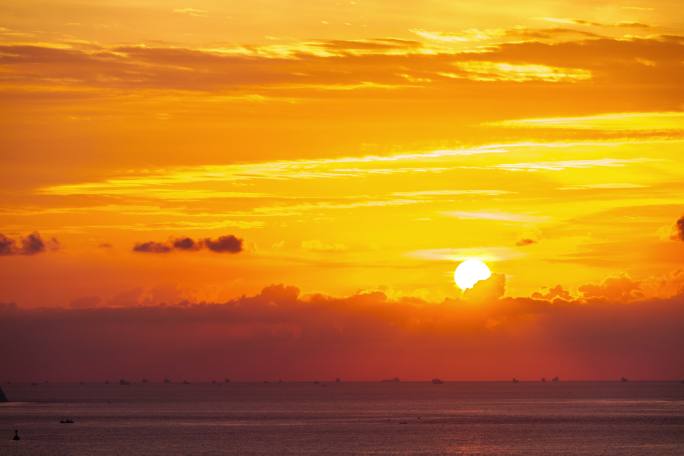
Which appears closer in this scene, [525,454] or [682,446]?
[525,454]

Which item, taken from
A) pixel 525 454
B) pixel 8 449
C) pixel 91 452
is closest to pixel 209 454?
pixel 91 452

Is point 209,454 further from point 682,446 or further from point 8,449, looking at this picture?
point 682,446

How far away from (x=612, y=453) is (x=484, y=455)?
20036 mm

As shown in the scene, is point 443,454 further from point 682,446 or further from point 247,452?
point 682,446

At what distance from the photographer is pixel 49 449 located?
7731 inches

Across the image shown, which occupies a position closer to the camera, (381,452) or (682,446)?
(381,452)

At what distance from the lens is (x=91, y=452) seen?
19200 centimetres

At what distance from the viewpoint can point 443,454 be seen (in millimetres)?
186375

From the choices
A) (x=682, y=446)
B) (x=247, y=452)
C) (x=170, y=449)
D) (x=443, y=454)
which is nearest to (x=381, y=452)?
(x=443, y=454)

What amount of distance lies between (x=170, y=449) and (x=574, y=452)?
65626 millimetres

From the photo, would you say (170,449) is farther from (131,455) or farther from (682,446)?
(682,446)

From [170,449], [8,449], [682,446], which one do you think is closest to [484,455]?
[682,446]

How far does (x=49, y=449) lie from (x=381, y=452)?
183ft

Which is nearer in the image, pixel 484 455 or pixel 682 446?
pixel 484 455
